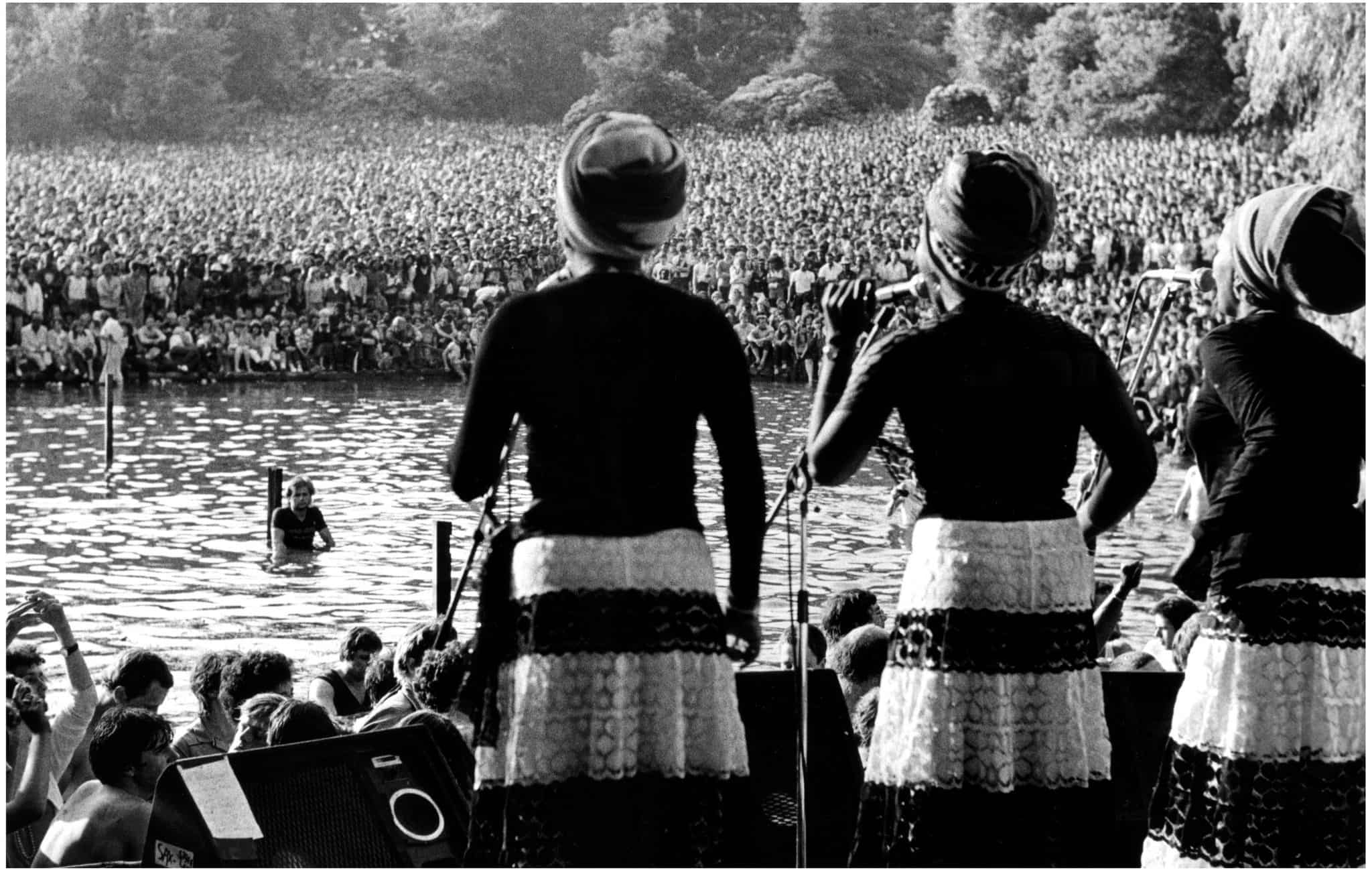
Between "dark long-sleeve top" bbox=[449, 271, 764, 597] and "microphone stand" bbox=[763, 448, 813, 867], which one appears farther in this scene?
"microphone stand" bbox=[763, 448, 813, 867]

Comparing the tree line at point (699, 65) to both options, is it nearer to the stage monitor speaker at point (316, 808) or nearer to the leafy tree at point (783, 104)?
the leafy tree at point (783, 104)

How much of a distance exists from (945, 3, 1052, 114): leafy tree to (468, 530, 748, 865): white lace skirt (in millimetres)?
15669

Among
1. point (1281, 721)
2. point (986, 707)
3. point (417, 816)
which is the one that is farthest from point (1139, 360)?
point (417, 816)

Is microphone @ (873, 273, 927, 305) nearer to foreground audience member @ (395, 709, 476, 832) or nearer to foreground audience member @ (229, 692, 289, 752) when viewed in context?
foreground audience member @ (395, 709, 476, 832)

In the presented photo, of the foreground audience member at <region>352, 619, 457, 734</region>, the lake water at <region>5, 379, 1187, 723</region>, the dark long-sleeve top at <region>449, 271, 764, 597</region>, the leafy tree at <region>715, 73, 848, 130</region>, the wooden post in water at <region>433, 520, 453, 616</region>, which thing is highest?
the leafy tree at <region>715, 73, 848, 130</region>

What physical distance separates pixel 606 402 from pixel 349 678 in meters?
3.69

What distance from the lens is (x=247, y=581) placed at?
48.1 feet

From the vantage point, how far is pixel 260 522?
1692 cm

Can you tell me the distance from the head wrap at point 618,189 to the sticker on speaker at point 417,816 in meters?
1.42

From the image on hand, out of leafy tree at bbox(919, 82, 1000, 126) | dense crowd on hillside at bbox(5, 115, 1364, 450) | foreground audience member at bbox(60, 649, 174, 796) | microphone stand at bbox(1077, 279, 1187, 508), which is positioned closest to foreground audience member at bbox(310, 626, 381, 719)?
foreground audience member at bbox(60, 649, 174, 796)

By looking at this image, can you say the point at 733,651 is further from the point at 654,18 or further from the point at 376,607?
the point at 654,18

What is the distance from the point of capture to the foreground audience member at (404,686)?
477 centimetres

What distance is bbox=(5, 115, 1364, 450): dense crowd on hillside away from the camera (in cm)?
1670

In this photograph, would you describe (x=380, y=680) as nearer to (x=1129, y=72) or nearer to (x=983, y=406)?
(x=983, y=406)
